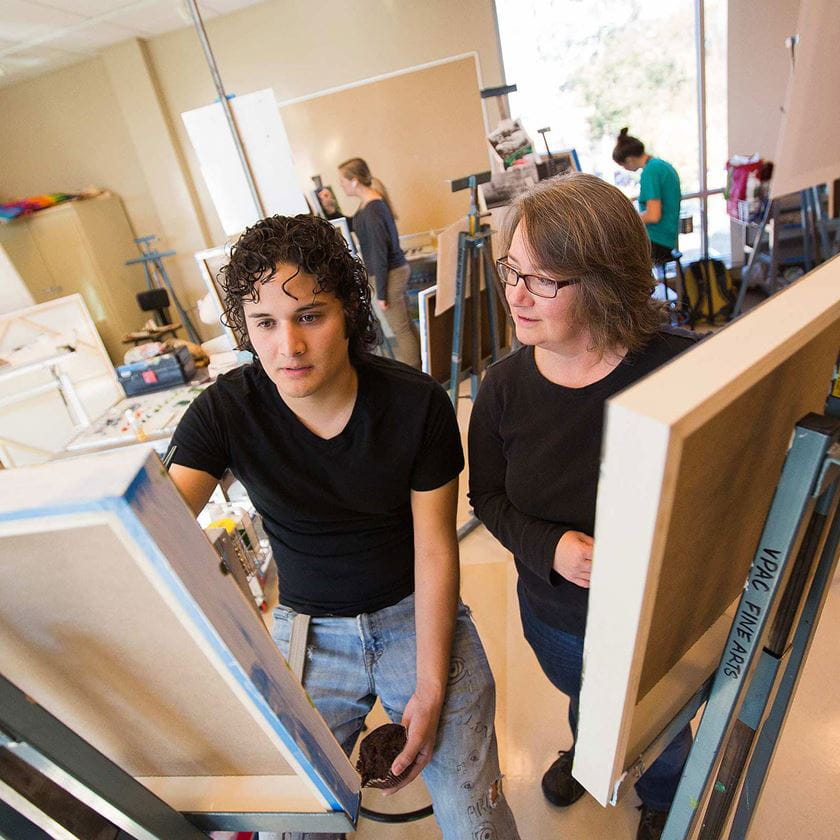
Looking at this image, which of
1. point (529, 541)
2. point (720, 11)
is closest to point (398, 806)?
point (529, 541)

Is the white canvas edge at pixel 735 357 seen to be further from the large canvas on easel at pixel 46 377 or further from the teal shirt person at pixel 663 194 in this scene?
the large canvas on easel at pixel 46 377

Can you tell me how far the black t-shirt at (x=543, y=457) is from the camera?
875 millimetres

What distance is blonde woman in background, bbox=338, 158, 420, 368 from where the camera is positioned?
3549 mm

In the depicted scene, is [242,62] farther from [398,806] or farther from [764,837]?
[764,837]

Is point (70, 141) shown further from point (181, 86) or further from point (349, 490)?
point (349, 490)

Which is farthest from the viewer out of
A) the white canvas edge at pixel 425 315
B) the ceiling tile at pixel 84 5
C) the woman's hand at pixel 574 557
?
the ceiling tile at pixel 84 5

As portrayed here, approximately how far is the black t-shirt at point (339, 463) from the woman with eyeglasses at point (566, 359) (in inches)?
4.7

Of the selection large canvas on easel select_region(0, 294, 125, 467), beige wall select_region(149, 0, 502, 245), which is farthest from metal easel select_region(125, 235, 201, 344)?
large canvas on easel select_region(0, 294, 125, 467)

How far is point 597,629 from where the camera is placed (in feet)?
1.20

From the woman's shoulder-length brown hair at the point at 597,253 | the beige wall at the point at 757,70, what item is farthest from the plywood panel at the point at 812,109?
the beige wall at the point at 757,70

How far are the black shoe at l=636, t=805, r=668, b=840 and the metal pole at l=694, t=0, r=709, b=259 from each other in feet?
14.2

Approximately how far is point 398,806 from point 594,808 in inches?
18.0

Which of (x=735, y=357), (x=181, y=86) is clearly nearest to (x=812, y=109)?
(x=735, y=357)

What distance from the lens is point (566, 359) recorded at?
922 mm
